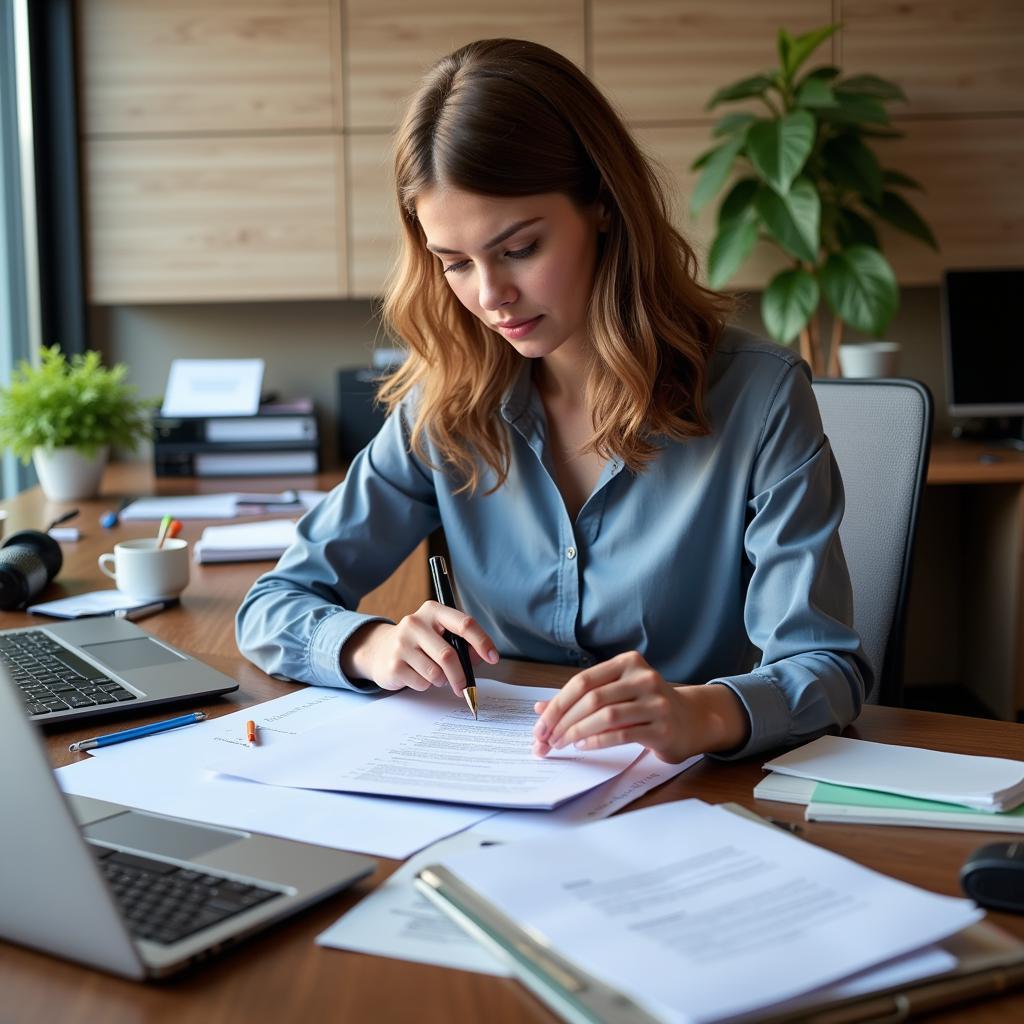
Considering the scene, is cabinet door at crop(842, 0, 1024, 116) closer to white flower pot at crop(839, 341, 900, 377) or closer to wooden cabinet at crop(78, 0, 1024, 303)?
wooden cabinet at crop(78, 0, 1024, 303)

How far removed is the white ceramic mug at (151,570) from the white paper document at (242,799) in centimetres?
58

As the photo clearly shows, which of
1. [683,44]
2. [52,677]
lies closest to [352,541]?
[52,677]

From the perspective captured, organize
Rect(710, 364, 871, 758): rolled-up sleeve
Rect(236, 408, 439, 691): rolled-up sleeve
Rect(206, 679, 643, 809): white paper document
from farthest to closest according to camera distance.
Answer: Rect(236, 408, 439, 691): rolled-up sleeve < Rect(710, 364, 871, 758): rolled-up sleeve < Rect(206, 679, 643, 809): white paper document

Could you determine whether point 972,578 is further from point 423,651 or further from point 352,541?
point 423,651

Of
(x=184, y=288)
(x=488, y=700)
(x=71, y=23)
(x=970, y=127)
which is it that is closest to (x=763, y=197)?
(x=970, y=127)

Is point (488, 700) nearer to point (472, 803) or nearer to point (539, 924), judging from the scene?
point (472, 803)

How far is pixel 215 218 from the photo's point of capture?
3174 millimetres

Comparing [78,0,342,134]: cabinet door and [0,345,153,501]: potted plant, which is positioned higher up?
[78,0,342,134]: cabinet door

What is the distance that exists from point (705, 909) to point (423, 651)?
0.52 metres

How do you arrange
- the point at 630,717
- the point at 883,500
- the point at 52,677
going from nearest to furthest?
the point at 630,717 < the point at 52,677 < the point at 883,500

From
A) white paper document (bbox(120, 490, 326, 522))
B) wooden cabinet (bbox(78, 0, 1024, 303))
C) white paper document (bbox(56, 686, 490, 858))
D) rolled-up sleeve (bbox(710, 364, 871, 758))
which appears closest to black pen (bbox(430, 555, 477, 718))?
white paper document (bbox(56, 686, 490, 858))

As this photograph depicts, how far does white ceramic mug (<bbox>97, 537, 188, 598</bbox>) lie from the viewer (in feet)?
5.49

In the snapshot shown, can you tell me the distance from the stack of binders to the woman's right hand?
1.80 metres

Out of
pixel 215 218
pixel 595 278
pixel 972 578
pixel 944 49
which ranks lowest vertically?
pixel 972 578
